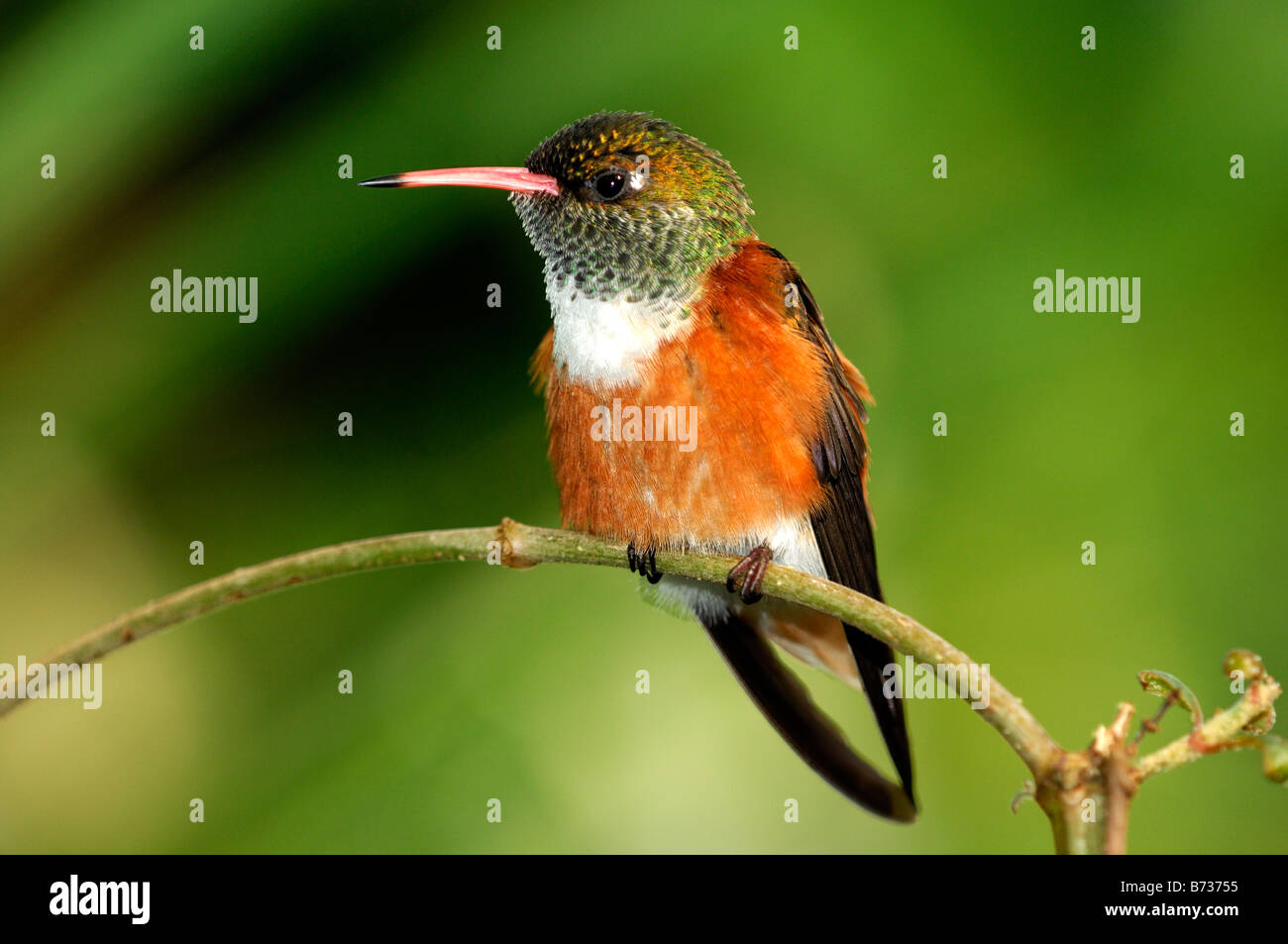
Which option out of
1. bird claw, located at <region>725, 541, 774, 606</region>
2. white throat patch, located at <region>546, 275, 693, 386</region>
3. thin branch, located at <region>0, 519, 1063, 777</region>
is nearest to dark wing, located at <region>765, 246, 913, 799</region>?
bird claw, located at <region>725, 541, 774, 606</region>

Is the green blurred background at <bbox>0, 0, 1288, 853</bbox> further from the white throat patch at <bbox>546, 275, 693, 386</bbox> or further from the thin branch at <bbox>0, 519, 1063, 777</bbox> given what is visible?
the thin branch at <bbox>0, 519, 1063, 777</bbox>

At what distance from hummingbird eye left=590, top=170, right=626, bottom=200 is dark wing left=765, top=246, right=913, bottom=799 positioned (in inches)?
10.1

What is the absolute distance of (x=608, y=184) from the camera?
5.44 ft

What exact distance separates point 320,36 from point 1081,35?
4.30ft

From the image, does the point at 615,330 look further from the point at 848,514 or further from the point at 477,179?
the point at 848,514

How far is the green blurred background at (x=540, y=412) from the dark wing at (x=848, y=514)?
20cm

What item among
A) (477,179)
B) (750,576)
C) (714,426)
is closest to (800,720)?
(750,576)

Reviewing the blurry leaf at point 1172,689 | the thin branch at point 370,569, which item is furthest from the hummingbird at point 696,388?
the blurry leaf at point 1172,689

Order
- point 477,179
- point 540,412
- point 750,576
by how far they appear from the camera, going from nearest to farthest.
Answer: point 477,179, point 750,576, point 540,412

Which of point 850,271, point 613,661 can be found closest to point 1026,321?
point 850,271

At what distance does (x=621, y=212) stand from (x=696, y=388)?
0.29m

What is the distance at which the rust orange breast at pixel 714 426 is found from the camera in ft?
5.32

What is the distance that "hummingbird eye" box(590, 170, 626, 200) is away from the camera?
166 centimetres

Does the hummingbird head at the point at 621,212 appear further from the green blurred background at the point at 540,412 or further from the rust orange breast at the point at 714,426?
the green blurred background at the point at 540,412
